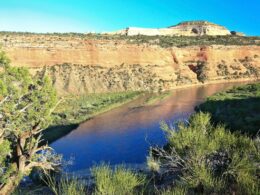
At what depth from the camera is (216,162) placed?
545 inches

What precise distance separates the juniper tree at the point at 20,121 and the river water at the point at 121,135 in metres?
7.36

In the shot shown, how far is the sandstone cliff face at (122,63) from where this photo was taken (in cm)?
7800

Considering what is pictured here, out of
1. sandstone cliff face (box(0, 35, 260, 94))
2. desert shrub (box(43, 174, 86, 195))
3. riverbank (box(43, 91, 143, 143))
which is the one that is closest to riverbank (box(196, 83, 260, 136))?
desert shrub (box(43, 174, 86, 195))

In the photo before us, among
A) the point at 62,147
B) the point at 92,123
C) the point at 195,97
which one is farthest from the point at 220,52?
the point at 62,147

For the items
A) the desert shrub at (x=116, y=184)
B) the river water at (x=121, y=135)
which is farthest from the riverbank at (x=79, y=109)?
the desert shrub at (x=116, y=184)

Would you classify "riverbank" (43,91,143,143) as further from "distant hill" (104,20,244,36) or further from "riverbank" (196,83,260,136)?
"distant hill" (104,20,244,36)

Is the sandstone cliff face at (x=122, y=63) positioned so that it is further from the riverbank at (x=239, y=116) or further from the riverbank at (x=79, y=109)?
the riverbank at (x=239, y=116)

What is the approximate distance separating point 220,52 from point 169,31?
71886 millimetres

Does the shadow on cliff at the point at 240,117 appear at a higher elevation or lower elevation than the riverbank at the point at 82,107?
higher

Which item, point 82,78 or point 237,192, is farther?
point 82,78

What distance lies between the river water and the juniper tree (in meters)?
7.36

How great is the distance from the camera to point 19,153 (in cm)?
1642

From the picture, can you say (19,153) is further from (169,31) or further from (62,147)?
(169,31)

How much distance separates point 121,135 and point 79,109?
62.1ft
